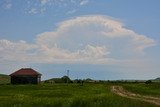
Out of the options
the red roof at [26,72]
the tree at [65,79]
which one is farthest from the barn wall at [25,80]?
the tree at [65,79]

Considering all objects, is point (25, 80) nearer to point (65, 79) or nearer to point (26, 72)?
point (26, 72)

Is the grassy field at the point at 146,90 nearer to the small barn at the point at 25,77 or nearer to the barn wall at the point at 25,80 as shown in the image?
the small barn at the point at 25,77

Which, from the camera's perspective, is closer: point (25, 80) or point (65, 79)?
point (25, 80)

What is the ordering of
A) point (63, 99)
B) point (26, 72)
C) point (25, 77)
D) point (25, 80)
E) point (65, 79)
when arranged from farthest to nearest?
point (65, 79) → point (26, 72) → point (25, 80) → point (25, 77) → point (63, 99)

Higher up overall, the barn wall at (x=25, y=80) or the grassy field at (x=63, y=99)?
the barn wall at (x=25, y=80)

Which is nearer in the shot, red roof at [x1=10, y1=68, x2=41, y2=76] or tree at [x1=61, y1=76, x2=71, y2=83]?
red roof at [x1=10, y1=68, x2=41, y2=76]

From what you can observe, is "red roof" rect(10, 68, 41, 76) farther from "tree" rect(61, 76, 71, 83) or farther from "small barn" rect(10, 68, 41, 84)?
"tree" rect(61, 76, 71, 83)

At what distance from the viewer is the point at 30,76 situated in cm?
13275

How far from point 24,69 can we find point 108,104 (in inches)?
4245

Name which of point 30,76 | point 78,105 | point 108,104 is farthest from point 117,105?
point 30,76

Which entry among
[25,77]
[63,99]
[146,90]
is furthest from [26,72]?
[63,99]

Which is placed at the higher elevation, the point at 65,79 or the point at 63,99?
the point at 65,79

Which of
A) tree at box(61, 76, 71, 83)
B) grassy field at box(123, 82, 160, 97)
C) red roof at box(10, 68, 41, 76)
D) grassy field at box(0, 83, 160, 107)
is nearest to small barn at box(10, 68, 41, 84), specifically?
red roof at box(10, 68, 41, 76)

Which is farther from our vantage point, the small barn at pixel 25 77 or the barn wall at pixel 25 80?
the barn wall at pixel 25 80
